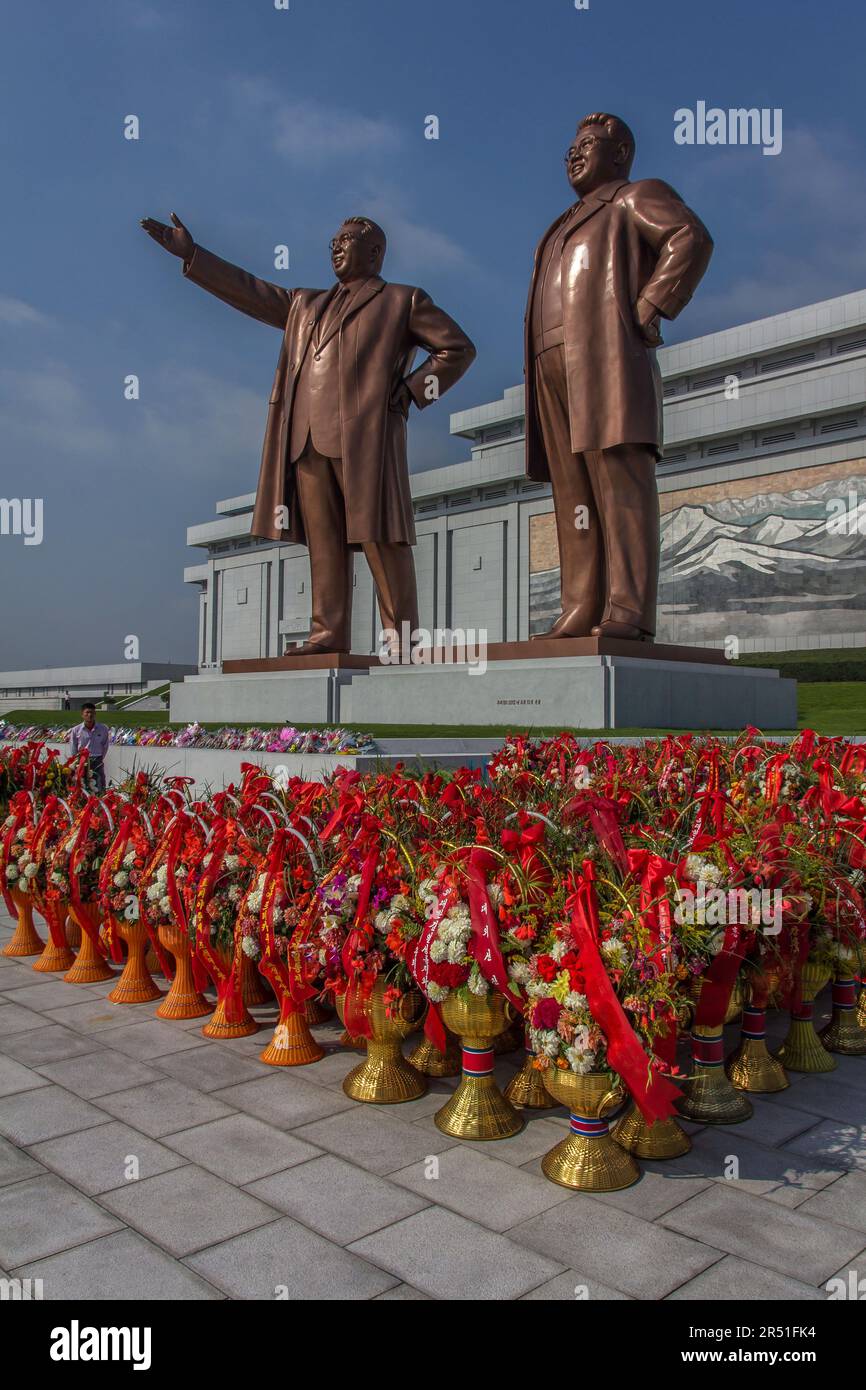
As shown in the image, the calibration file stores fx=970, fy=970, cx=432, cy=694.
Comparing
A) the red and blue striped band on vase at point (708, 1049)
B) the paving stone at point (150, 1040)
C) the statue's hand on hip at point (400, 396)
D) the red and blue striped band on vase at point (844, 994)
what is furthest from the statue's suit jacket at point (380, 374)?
the red and blue striped band on vase at point (708, 1049)

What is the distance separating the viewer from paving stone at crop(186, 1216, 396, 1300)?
2.19 metres

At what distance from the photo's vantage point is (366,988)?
3285 millimetres

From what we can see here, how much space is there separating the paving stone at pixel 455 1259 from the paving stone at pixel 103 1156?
784 mm

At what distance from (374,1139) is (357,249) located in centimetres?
1182

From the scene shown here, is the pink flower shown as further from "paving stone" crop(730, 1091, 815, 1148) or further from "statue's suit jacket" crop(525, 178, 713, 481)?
"statue's suit jacket" crop(525, 178, 713, 481)

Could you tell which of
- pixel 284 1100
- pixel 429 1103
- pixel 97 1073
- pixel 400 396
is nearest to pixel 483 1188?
pixel 429 1103

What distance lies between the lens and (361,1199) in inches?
104

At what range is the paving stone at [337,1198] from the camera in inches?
98.3

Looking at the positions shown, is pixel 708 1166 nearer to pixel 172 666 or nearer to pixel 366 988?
pixel 366 988

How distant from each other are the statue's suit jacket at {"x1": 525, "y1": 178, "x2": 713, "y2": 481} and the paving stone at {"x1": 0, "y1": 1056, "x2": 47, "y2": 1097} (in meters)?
8.65

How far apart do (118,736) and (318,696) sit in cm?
264

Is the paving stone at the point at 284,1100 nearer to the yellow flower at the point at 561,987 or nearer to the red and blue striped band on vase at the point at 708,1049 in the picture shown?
the yellow flower at the point at 561,987

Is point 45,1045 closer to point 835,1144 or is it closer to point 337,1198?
point 337,1198

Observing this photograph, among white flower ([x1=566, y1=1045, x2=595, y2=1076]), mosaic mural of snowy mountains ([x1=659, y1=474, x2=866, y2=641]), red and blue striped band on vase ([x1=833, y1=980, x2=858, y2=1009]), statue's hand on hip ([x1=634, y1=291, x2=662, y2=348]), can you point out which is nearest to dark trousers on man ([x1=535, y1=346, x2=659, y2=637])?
statue's hand on hip ([x1=634, y1=291, x2=662, y2=348])
